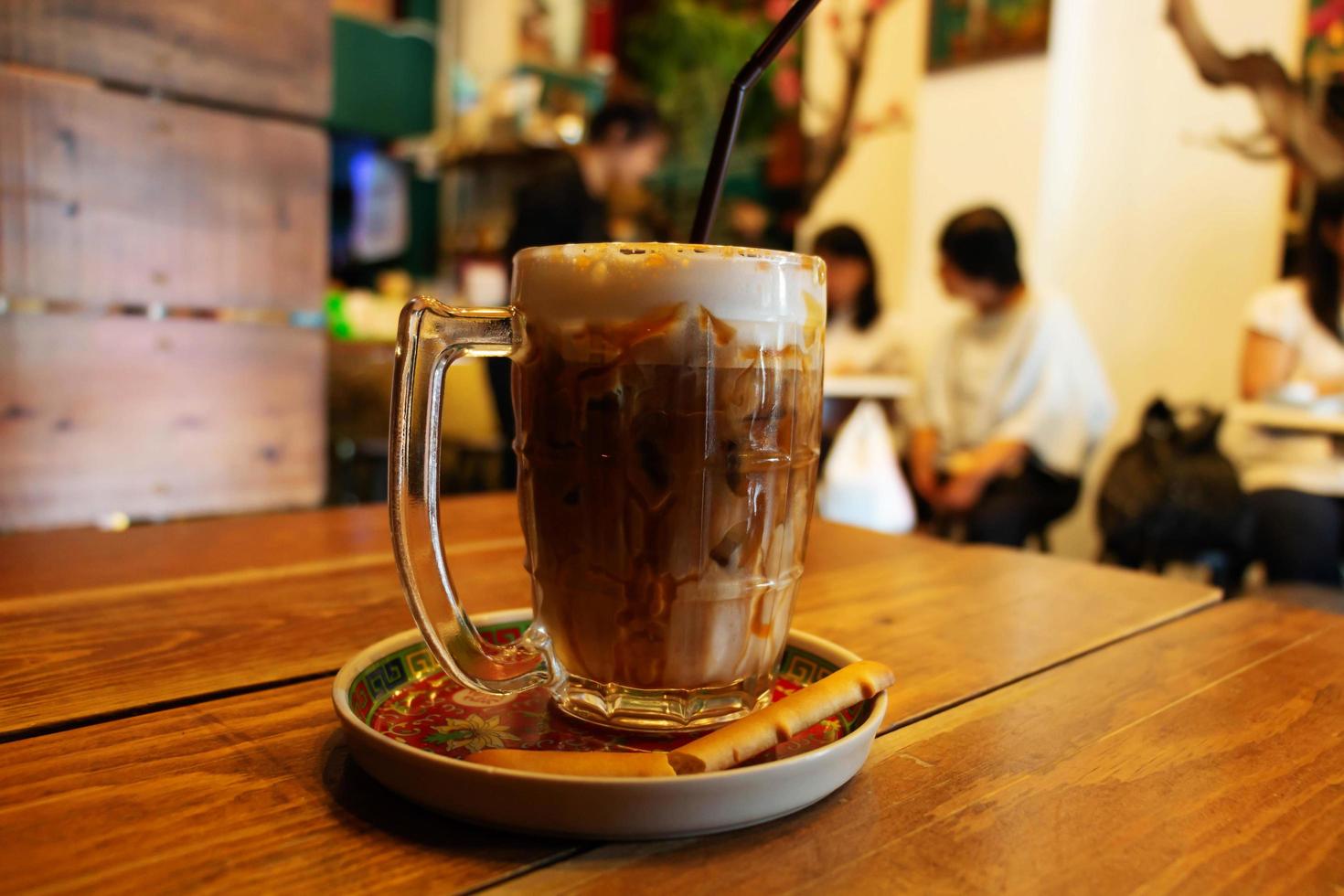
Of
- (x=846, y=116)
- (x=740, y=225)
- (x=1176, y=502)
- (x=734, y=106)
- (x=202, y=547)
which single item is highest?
(x=846, y=116)

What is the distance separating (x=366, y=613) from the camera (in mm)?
787

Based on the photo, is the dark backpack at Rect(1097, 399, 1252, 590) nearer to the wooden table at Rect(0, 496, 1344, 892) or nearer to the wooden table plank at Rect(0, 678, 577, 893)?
the wooden table at Rect(0, 496, 1344, 892)

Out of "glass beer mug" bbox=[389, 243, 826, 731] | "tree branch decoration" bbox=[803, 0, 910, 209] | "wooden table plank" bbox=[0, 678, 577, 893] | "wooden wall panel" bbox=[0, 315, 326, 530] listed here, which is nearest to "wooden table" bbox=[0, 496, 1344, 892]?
"wooden table plank" bbox=[0, 678, 577, 893]

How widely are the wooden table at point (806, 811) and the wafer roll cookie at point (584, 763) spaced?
1.2 inches

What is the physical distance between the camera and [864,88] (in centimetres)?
416

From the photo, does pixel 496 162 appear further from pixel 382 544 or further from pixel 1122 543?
pixel 382 544

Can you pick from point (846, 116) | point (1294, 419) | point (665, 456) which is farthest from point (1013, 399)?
point (665, 456)

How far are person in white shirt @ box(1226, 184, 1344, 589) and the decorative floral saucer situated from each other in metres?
2.22

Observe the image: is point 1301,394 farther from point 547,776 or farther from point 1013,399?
point 547,776

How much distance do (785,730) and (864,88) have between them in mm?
4105

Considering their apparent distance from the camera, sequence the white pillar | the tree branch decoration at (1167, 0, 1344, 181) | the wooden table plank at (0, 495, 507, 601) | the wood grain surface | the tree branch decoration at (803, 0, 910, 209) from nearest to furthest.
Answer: the wood grain surface, the wooden table plank at (0, 495, 507, 601), the tree branch decoration at (1167, 0, 1344, 181), the white pillar, the tree branch decoration at (803, 0, 910, 209)

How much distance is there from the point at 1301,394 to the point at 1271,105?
1344 millimetres

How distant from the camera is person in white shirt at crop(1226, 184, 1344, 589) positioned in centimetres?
232

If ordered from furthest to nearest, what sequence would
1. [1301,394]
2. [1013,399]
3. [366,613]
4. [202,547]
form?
[1013,399] < [1301,394] < [202,547] < [366,613]
